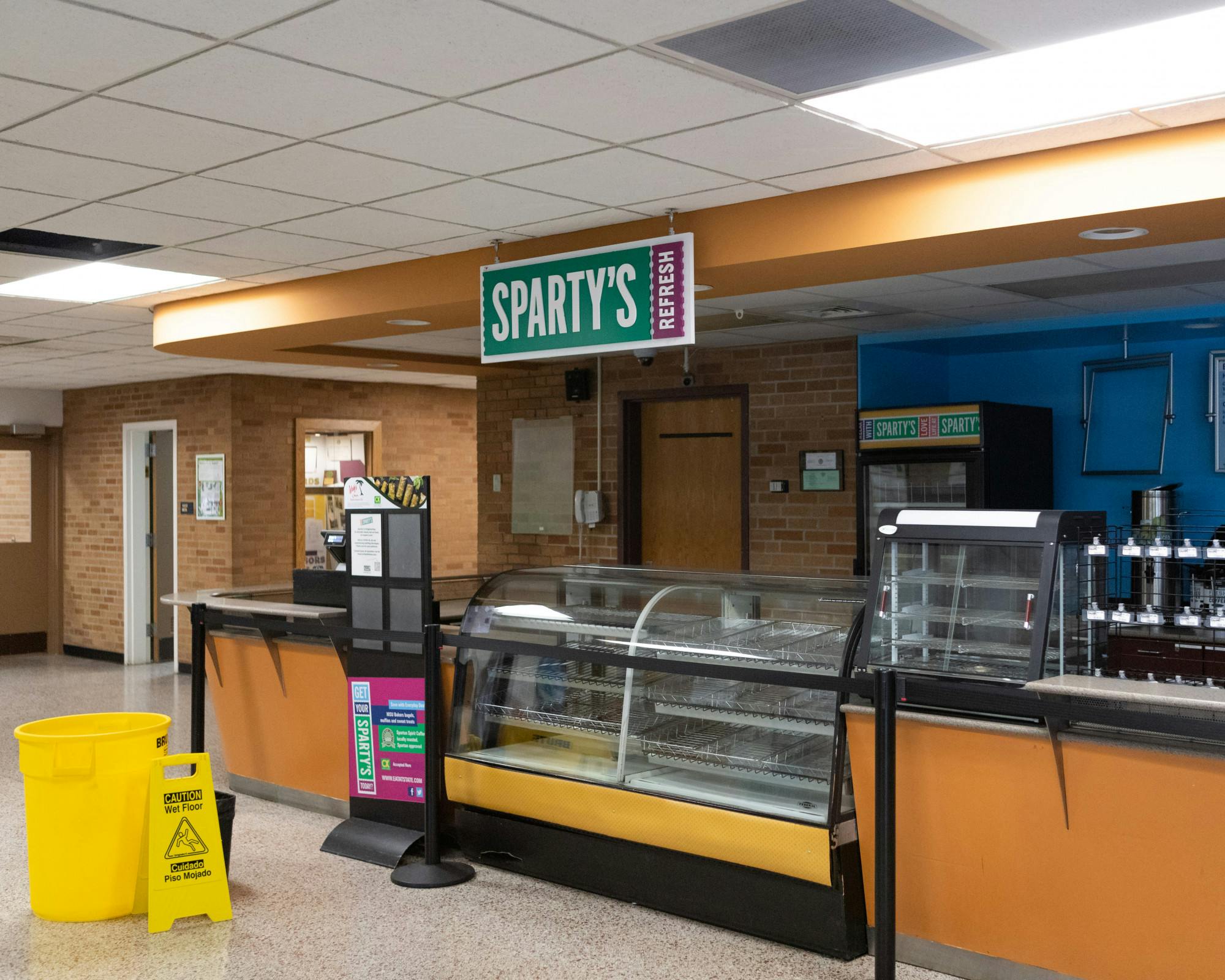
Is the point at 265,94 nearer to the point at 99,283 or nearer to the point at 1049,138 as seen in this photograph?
the point at 1049,138

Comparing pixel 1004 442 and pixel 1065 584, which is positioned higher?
pixel 1004 442

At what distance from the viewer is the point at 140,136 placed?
331 centimetres

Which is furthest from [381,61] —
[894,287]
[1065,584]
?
[894,287]

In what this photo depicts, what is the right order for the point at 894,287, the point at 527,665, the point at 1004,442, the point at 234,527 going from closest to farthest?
1. the point at 527,665
2. the point at 894,287
3. the point at 1004,442
4. the point at 234,527

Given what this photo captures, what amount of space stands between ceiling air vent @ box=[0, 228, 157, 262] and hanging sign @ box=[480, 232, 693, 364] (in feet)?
4.84

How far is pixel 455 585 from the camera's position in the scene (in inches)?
251

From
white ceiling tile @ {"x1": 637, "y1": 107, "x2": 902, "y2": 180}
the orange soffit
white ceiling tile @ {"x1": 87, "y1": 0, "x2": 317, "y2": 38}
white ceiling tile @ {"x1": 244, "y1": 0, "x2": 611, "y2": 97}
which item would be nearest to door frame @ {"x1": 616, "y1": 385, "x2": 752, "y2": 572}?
the orange soffit

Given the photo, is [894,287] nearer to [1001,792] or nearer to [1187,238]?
[1187,238]

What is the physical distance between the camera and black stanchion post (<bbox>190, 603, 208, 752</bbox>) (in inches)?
213

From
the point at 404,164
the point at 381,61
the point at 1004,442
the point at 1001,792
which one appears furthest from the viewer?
the point at 1004,442

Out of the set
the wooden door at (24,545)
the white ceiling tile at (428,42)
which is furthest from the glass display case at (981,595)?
the wooden door at (24,545)

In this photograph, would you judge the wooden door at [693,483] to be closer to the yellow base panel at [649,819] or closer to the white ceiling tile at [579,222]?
the white ceiling tile at [579,222]

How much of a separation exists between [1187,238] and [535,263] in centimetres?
221

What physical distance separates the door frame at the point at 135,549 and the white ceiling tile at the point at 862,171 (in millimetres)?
7729
